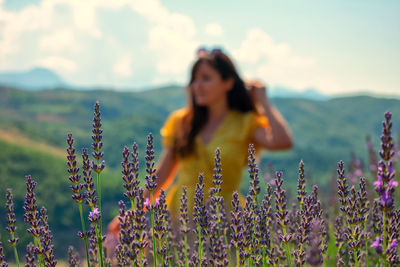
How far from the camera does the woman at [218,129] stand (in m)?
5.30

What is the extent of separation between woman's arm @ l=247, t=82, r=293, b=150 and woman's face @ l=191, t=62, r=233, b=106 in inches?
16.1

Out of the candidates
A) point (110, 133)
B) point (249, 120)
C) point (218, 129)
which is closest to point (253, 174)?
point (249, 120)

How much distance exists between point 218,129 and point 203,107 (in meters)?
0.57

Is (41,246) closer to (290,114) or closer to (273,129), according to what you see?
(273,129)

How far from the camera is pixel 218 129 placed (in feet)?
18.0

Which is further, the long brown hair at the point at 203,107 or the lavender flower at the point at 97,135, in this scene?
the long brown hair at the point at 203,107

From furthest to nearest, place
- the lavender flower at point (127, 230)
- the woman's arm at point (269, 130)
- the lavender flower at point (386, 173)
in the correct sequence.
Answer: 1. the woman's arm at point (269, 130)
2. the lavender flower at point (127, 230)
3. the lavender flower at point (386, 173)

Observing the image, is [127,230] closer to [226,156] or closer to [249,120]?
[226,156]

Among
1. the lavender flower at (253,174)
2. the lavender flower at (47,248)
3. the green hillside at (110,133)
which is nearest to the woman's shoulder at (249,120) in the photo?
the green hillside at (110,133)

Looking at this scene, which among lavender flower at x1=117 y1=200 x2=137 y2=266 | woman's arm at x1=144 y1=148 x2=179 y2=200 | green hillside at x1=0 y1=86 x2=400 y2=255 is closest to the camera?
lavender flower at x1=117 y1=200 x2=137 y2=266

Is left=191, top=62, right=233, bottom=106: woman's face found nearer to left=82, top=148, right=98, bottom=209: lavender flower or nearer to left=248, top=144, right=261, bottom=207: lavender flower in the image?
left=248, top=144, right=261, bottom=207: lavender flower

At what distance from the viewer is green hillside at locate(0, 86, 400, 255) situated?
1631 centimetres

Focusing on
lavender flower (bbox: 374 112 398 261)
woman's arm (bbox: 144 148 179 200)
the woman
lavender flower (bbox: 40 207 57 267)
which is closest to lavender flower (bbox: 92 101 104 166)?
lavender flower (bbox: 40 207 57 267)

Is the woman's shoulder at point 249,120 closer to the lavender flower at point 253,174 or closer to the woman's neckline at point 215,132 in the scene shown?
the woman's neckline at point 215,132
